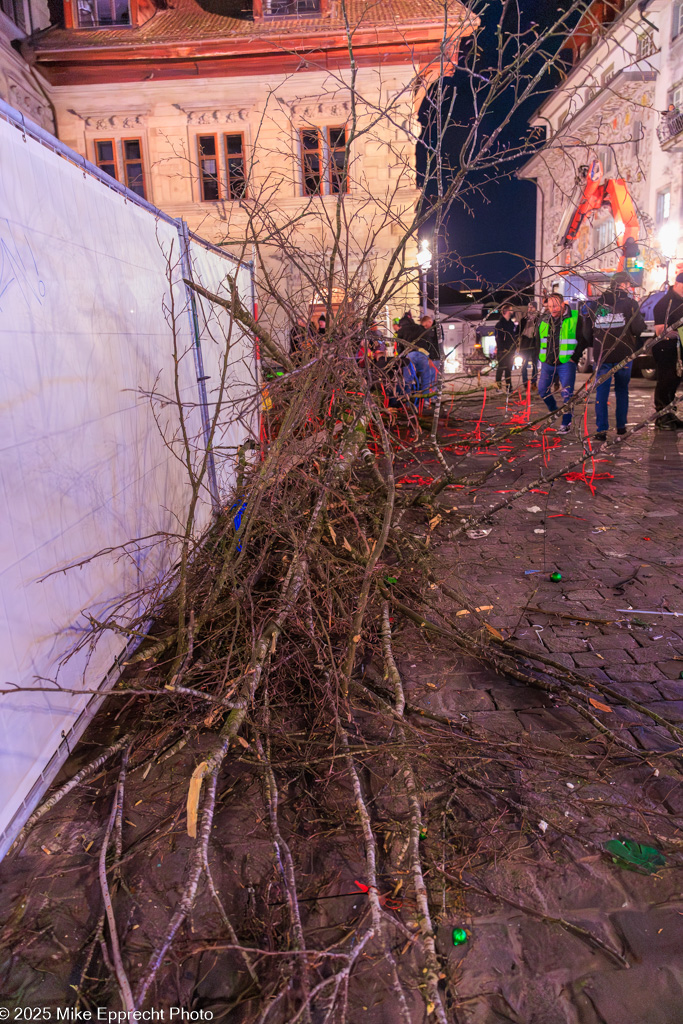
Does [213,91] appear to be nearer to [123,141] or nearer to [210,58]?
[210,58]

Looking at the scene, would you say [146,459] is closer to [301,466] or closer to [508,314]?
[301,466]

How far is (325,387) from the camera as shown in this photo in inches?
163

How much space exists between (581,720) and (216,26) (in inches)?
969

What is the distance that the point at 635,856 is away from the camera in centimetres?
244

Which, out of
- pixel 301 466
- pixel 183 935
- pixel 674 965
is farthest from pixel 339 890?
pixel 301 466

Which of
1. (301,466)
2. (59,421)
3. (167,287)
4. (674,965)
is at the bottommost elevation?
(674,965)

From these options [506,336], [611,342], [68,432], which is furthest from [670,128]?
[68,432]

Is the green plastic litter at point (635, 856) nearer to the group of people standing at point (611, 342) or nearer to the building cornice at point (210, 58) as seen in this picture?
the group of people standing at point (611, 342)

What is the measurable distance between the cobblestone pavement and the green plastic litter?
34 mm

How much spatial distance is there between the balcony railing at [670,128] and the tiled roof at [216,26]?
7.75 metres

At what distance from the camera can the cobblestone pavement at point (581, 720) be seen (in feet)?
6.59

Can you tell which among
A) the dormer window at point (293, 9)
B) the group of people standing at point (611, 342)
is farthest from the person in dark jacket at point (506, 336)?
the dormer window at point (293, 9)

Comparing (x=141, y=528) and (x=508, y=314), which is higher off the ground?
(x=508, y=314)

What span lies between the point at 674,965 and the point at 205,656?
93.5 inches
